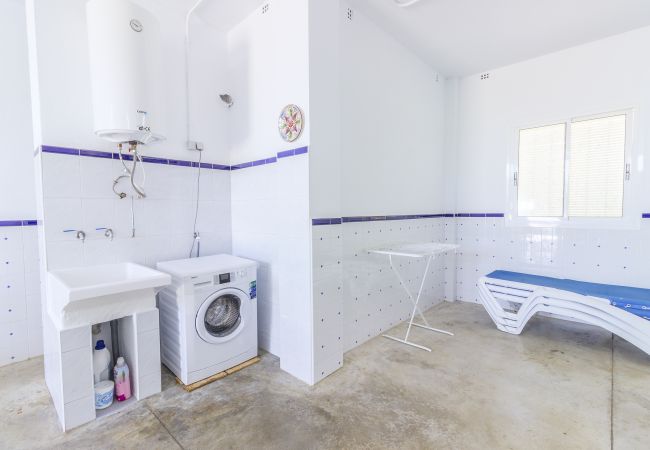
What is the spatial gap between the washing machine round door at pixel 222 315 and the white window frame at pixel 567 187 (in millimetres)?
3176

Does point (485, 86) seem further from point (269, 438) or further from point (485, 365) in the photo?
point (269, 438)

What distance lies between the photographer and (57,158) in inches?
80.7

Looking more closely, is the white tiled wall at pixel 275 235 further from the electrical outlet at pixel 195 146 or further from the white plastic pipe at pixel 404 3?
the white plastic pipe at pixel 404 3

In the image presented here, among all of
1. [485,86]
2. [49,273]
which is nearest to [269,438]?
[49,273]

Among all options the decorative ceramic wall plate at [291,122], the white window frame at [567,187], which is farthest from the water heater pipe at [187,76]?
the white window frame at [567,187]

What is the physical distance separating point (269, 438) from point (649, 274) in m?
3.64

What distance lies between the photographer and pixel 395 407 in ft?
6.40

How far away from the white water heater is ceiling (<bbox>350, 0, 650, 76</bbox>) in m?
1.64

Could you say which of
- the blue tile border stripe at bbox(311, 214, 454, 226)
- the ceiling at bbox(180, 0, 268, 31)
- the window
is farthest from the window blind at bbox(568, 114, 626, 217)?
the ceiling at bbox(180, 0, 268, 31)

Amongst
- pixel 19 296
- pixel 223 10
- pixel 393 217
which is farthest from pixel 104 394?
pixel 223 10

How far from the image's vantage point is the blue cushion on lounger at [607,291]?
240 centimetres

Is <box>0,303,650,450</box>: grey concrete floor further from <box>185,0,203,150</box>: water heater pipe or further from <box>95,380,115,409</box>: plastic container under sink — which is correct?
<box>185,0,203,150</box>: water heater pipe

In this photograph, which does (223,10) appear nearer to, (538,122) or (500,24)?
(500,24)

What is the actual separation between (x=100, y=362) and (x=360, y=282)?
1.94 meters
